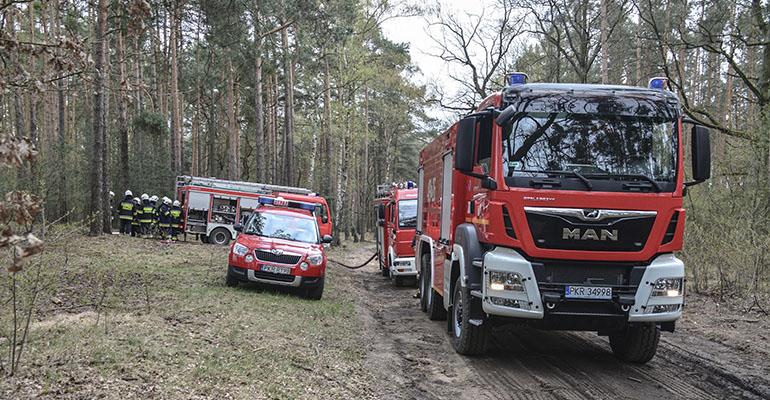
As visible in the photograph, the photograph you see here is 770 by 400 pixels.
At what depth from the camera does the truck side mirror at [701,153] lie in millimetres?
6465

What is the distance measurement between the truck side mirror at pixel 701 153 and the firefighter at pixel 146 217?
19521mm

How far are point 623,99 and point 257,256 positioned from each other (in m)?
7.08

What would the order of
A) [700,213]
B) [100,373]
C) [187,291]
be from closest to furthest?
[100,373]
[187,291]
[700,213]

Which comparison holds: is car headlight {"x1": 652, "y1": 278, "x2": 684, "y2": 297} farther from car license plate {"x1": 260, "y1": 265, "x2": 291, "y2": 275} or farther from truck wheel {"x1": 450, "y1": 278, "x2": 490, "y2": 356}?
car license plate {"x1": 260, "y1": 265, "x2": 291, "y2": 275}

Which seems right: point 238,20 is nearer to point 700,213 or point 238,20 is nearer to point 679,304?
point 700,213

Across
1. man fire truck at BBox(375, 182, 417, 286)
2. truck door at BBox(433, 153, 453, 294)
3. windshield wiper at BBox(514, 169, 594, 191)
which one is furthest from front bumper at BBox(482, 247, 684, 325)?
man fire truck at BBox(375, 182, 417, 286)

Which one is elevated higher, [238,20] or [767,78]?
[238,20]

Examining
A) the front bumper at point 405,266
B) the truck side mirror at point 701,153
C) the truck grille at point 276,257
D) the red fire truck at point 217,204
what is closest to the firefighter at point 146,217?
the red fire truck at point 217,204

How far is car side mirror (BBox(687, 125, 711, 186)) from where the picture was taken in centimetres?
646

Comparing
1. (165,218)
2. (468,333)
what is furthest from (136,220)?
(468,333)

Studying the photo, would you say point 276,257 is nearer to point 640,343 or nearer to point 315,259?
point 315,259

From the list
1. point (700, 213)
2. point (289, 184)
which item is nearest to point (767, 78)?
point (700, 213)

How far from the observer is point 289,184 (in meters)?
29.1

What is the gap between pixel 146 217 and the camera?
21453mm
